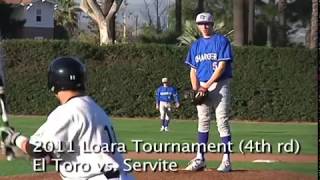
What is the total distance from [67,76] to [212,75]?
15.5 ft

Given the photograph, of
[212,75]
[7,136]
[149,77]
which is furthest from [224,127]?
[149,77]

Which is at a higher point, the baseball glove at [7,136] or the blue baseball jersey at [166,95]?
the baseball glove at [7,136]

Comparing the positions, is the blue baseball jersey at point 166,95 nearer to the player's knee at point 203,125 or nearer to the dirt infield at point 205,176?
the player's knee at point 203,125

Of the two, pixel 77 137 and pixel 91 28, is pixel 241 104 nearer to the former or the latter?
pixel 77 137

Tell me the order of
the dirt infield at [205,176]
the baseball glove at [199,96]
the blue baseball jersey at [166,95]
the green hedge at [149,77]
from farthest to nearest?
the green hedge at [149,77] → the blue baseball jersey at [166,95] → the baseball glove at [199,96] → the dirt infield at [205,176]

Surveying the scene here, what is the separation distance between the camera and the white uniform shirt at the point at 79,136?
16.0 feet

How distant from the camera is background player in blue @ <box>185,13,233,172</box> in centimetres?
951

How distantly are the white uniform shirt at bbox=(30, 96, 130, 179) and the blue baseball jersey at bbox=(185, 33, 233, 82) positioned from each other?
465 cm

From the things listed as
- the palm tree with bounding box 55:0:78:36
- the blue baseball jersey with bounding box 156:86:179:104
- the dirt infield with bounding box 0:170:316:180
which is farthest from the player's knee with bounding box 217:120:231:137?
the palm tree with bounding box 55:0:78:36

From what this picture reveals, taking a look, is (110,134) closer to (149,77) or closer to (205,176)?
(205,176)

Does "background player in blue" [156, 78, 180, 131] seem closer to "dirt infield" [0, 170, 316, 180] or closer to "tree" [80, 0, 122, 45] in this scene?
"tree" [80, 0, 122, 45]

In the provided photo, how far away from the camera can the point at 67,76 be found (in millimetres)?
4969

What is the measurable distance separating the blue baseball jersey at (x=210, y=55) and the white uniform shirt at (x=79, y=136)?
4651 mm

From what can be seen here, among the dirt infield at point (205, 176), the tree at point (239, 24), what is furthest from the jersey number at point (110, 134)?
the tree at point (239, 24)
